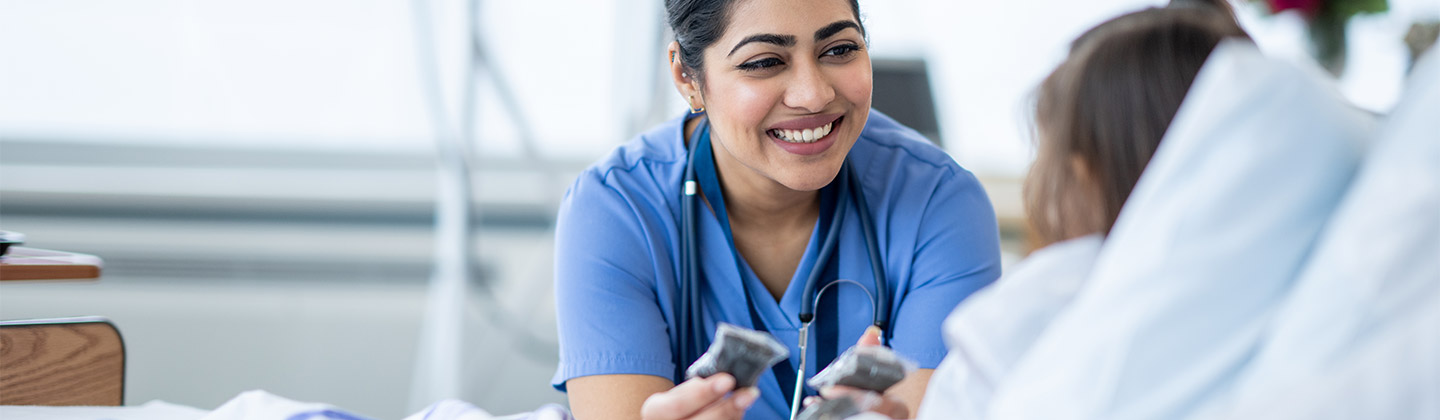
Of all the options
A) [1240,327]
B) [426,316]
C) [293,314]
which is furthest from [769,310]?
[293,314]

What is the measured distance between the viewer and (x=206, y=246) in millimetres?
3580

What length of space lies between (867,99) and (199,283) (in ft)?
9.58

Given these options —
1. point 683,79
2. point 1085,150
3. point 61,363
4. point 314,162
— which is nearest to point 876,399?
point 1085,150

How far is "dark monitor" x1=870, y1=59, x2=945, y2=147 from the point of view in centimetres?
291

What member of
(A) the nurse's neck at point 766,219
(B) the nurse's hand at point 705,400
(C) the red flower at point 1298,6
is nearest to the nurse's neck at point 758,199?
(A) the nurse's neck at point 766,219

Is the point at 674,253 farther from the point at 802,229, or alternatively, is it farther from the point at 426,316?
the point at 426,316

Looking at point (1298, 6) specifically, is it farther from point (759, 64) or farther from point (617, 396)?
point (617, 396)

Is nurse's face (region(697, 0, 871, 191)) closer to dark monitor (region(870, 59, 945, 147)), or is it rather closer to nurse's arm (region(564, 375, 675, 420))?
nurse's arm (region(564, 375, 675, 420))

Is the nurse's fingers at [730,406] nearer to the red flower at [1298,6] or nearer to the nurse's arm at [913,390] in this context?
the nurse's arm at [913,390]

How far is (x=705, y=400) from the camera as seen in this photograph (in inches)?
43.4

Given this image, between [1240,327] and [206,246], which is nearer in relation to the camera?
[1240,327]

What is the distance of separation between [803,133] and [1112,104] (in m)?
0.63

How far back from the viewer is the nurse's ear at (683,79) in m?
1.52

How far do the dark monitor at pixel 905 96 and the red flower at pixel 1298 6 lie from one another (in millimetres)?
832
